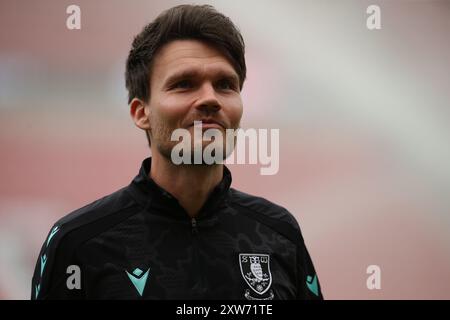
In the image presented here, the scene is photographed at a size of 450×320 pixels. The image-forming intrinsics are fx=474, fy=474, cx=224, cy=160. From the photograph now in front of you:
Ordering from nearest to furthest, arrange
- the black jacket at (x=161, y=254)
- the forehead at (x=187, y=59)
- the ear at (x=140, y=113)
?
the black jacket at (x=161, y=254)
the forehead at (x=187, y=59)
the ear at (x=140, y=113)

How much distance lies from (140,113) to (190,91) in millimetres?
230

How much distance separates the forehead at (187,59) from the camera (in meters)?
1.45

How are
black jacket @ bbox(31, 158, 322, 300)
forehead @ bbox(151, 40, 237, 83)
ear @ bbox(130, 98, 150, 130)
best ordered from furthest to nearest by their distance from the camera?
1. ear @ bbox(130, 98, 150, 130)
2. forehead @ bbox(151, 40, 237, 83)
3. black jacket @ bbox(31, 158, 322, 300)

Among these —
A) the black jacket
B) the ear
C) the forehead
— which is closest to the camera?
the black jacket

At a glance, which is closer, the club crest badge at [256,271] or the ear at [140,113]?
the club crest badge at [256,271]

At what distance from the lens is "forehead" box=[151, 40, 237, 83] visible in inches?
56.9

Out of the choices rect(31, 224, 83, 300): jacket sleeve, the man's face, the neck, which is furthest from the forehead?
rect(31, 224, 83, 300): jacket sleeve

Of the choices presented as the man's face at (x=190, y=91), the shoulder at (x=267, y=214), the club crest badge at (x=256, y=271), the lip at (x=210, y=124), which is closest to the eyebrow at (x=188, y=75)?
the man's face at (x=190, y=91)

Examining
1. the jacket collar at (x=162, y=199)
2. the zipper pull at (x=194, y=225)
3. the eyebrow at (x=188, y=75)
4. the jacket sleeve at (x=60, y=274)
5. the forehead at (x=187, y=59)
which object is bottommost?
the jacket sleeve at (x=60, y=274)

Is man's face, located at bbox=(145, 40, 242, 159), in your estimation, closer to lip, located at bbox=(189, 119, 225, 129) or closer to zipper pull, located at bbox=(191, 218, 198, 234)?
→ lip, located at bbox=(189, 119, 225, 129)

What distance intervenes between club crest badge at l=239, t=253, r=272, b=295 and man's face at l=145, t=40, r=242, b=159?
1.27ft

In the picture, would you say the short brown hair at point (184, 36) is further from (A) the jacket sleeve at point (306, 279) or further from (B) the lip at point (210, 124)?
(A) the jacket sleeve at point (306, 279)

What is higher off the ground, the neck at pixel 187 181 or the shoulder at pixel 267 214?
the neck at pixel 187 181

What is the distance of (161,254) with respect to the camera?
138 centimetres
